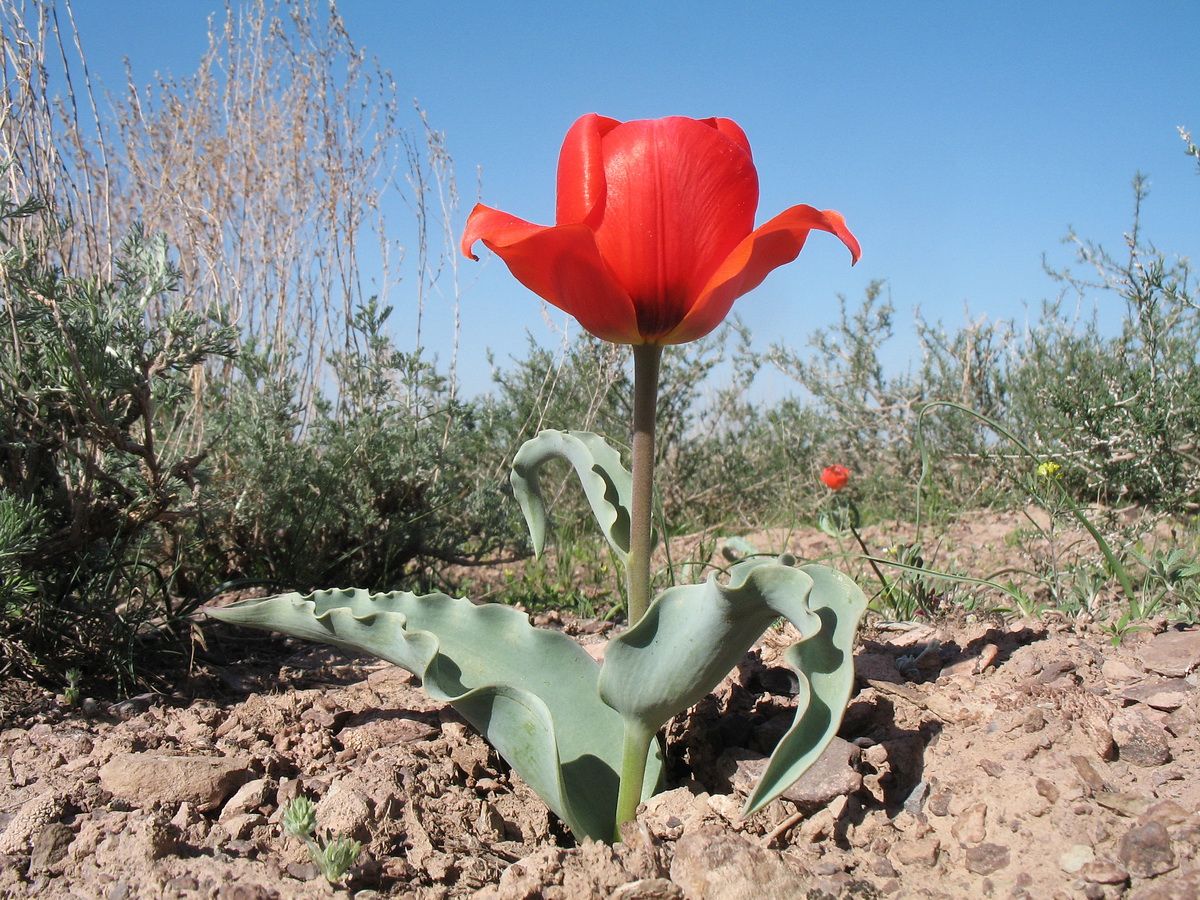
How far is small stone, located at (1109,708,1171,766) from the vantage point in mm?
1135

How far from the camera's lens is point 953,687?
1445 mm

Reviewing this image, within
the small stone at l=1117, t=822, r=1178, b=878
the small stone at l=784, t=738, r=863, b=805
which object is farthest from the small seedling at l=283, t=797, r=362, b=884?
the small stone at l=1117, t=822, r=1178, b=878

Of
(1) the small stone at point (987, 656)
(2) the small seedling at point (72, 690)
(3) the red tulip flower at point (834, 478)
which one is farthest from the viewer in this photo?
(3) the red tulip flower at point (834, 478)

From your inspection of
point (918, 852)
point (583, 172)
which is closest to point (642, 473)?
point (583, 172)

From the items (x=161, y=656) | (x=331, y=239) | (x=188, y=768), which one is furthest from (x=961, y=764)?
(x=331, y=239)

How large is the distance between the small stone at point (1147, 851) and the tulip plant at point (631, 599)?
0.40 m

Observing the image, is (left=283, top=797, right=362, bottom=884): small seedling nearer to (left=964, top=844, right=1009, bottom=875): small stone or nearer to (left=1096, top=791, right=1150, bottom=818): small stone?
(left=964, top=844, right=1009, bottom=875): small stone

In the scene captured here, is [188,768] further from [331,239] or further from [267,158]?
[267,158]

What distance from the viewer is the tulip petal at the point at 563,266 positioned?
1006 millimetres

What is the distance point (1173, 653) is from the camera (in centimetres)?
136

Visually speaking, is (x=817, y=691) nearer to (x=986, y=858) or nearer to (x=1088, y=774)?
(x=986, y=858)

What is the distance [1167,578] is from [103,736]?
2.06 meters

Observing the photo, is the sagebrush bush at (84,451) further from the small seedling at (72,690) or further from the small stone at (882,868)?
the small stone at (882,868)

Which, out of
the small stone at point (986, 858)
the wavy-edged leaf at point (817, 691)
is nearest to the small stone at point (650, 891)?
the wavy-edged leaf at point (817, 691)
